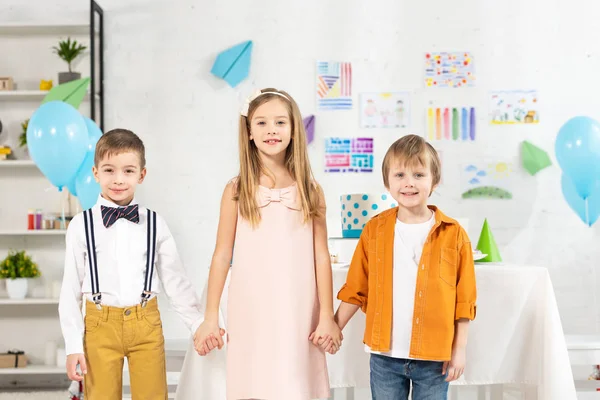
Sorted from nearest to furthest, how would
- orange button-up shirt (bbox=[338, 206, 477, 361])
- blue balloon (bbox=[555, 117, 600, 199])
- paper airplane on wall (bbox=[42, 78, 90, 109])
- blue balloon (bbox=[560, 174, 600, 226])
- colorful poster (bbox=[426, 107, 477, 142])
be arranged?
orange button-up shirt (bbox=[338, 206, 477, 361]), blue balloon (bbox=[555, 117, 600, 199]), blue balloon (bbox=[560, 174, 600, 226]), paper airplane on wall (bbox=[42, 78, 90, 109]), colorful poster (bbox=[426, 107, 477, 142])

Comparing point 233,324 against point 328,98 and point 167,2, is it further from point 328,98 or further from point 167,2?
point 167,2

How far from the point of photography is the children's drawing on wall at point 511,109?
3.48 m

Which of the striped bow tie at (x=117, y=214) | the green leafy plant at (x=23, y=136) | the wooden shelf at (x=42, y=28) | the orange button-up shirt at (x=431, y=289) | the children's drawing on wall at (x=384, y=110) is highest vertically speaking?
the wooden shelf at (x=42, y=28)

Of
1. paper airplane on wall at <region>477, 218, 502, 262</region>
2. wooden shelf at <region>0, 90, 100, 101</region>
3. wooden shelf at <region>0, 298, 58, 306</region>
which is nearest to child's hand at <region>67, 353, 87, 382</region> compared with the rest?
paper airplane on wall at <region>477, 218, 502, 262</region>

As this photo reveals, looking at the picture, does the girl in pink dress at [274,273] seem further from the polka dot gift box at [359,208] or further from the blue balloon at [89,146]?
the blue balloon at [89,146]

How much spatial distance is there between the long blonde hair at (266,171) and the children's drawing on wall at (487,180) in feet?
6.87

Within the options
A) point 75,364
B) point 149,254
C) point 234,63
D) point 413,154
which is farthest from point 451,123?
point 75,364

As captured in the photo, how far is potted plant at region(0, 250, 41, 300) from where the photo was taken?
3365 millimetres

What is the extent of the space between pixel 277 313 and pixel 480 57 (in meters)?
2.46

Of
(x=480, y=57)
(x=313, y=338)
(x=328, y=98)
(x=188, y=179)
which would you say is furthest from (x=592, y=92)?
(x=313, y=338)

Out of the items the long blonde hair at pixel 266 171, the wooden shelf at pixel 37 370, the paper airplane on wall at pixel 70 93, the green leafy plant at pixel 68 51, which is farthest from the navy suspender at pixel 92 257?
the green leafy plant at pixel 68 51

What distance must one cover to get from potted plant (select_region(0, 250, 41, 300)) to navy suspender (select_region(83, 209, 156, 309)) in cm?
206

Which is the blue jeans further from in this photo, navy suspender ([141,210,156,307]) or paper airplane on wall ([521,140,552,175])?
paper airplane on wall ([521,140,552,175])

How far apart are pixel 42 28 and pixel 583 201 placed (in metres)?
2.87
